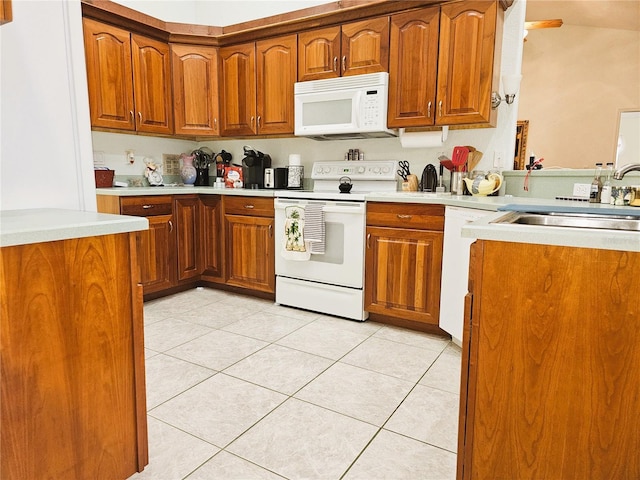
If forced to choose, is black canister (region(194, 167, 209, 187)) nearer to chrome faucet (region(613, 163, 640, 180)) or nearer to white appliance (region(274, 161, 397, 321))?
white appliance (region(274, 161, 397, 321))

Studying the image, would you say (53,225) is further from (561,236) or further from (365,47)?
(365,47)

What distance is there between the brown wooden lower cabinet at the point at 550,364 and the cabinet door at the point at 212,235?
274 centimetres

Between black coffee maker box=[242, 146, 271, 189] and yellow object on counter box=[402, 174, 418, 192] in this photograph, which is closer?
yellow object on counter box=[402, 174, 418, 192]

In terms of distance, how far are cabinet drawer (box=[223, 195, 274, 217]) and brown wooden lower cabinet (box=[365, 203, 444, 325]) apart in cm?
88

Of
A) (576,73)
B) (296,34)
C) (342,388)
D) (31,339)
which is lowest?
(342,388)

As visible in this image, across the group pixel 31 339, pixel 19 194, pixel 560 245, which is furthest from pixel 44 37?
pixel 560 245

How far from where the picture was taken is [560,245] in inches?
39.4

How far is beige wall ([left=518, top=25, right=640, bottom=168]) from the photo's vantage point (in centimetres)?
618

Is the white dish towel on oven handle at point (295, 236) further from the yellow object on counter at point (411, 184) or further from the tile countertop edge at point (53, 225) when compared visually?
the tile countertop edge at point (53, 225)

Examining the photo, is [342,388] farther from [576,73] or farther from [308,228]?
[576,73]

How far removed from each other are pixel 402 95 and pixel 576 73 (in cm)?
524

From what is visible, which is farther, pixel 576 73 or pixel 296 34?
pixel 576 73

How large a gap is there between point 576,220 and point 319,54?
2.34 m

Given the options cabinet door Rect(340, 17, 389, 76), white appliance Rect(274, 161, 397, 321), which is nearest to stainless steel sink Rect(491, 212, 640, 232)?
white appliance Rect(274, 161, 397, 321)
